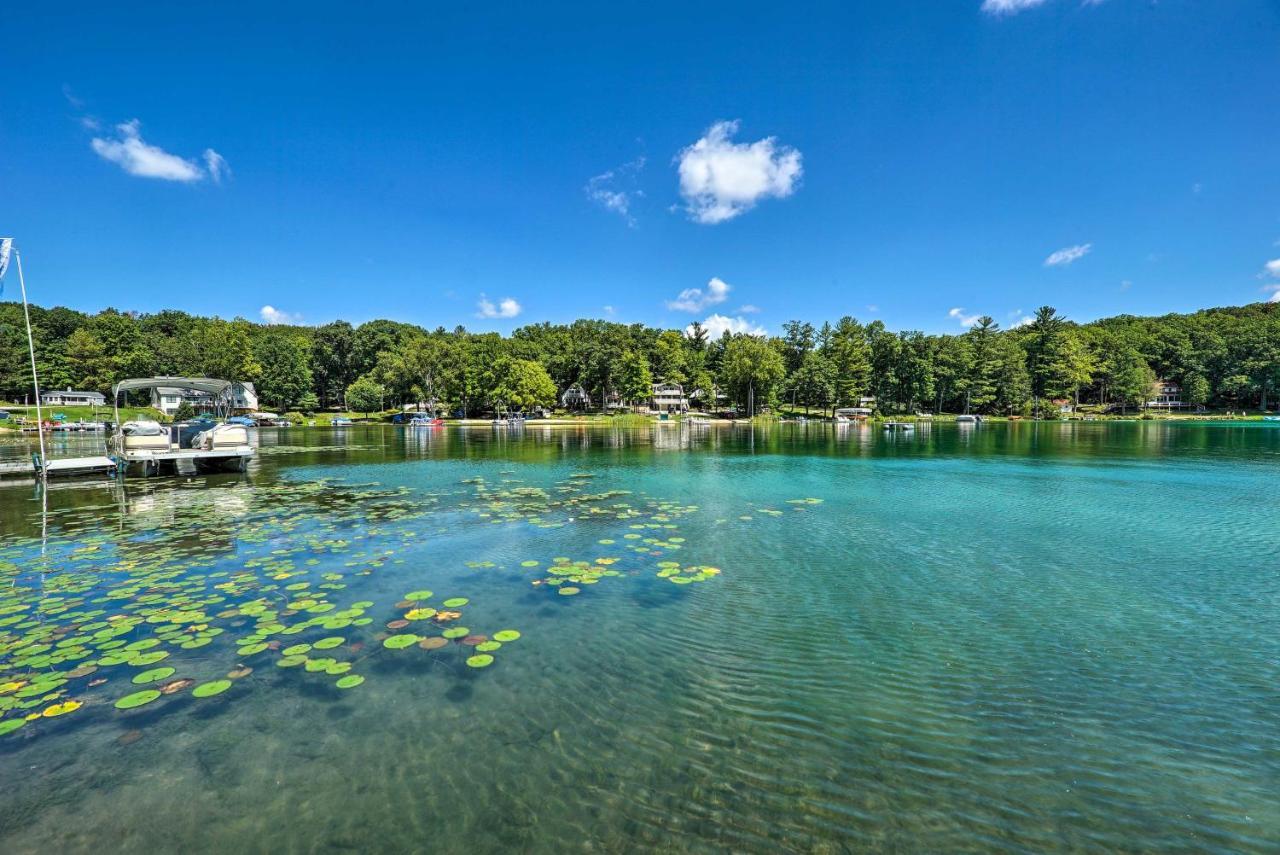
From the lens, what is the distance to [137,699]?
5.52 m

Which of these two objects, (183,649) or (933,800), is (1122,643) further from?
(183,649)

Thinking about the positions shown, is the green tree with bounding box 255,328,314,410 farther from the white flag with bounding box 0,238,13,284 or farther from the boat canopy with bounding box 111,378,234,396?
the white flag with bounding box 0,238,13,284

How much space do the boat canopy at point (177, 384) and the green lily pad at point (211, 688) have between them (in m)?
21.7

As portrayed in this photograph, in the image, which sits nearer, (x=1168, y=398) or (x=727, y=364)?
(x=727, y=364)

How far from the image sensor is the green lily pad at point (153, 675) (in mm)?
5906

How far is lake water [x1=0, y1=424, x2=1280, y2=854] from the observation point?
4043mm

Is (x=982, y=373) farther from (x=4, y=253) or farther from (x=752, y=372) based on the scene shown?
(x=4, y=253)

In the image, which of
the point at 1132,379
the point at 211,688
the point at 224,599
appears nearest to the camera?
the point at 211,688

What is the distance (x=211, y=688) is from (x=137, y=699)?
0.63m

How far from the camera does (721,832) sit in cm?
389

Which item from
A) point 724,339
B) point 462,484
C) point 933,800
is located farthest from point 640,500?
point 724,339

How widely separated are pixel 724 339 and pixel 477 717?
389ft

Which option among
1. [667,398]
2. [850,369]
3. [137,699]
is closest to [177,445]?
[137,699]

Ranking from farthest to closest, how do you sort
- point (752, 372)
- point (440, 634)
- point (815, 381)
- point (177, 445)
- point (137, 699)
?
point (815, 381) < point (752, 372) < point (177, 445) < point (440, 634) < point (137, 699)
